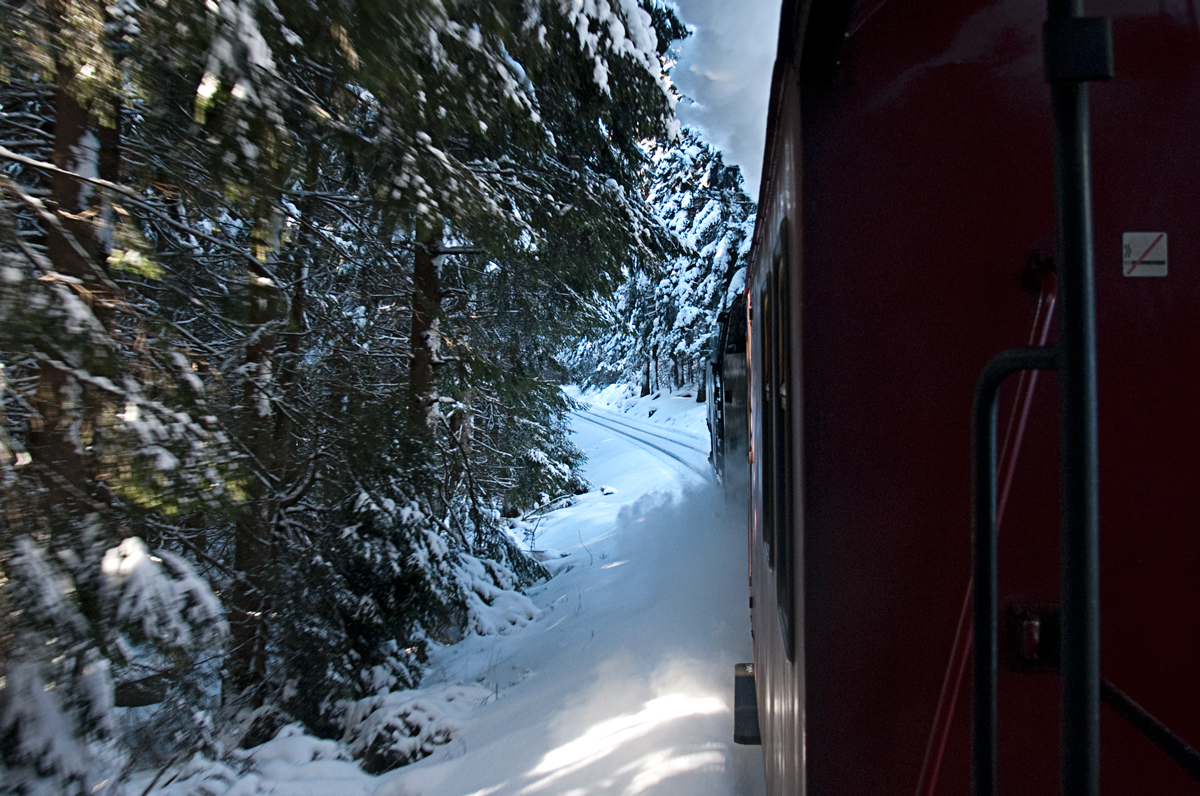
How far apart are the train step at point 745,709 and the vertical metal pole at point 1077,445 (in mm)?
2976

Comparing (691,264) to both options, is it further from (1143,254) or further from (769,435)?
(1143,254)

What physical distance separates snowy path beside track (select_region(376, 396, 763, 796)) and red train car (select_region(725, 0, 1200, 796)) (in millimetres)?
2491

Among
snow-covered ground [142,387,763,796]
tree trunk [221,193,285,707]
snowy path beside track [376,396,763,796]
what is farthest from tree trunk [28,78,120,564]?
snowy path beside track [376,396,763,796]

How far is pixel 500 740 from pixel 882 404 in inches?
157

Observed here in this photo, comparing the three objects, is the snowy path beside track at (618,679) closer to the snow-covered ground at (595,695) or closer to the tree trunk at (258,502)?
the snow-covered ground at (595,695)

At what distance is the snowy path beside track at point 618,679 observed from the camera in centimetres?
385

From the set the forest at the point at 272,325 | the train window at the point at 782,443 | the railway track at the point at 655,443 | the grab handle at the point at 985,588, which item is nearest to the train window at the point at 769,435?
the train window at the point at 782,443

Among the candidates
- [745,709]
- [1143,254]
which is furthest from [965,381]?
[745,709]

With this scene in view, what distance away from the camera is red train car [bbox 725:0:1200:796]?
4.70 feet

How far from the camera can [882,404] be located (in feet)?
5.04

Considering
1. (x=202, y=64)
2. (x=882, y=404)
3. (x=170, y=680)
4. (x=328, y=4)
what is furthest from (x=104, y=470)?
(x=882, y=404)

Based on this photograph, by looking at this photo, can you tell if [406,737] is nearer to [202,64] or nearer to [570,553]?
[202,64]

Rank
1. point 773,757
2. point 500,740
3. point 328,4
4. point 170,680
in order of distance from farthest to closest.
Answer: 1. point 500,740
2. point 170,680
3. point 328,4
4. point 773,757

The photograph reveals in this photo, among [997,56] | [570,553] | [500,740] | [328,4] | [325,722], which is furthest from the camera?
[570,553]
